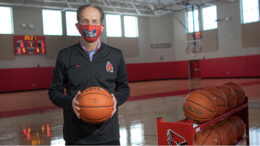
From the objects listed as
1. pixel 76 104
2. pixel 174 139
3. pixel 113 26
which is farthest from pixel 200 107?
pixel 113 26

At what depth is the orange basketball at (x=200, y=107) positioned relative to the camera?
2551 mm

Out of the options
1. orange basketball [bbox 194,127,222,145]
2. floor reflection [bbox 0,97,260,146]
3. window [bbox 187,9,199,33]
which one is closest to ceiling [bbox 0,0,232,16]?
window [bbox 187,9,199,33]

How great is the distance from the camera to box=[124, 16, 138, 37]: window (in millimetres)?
17359

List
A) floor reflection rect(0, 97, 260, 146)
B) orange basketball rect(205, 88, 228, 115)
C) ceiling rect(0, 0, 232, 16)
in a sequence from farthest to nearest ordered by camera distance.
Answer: ceiling rect(0, 0, 232, 16) < floor reflection rect(0, 97, 260, 146) < orange basketball rect(205, 88, 228, 115)

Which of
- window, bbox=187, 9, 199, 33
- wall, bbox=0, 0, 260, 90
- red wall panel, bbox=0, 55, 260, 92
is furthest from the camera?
window, bbox=187, 9, 199, 33

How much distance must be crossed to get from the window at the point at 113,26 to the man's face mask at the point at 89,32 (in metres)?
15.1

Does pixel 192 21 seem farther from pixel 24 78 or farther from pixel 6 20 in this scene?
pixel 6 20

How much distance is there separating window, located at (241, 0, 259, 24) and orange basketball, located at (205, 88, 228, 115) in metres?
12.2

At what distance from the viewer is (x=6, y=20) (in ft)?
41.9

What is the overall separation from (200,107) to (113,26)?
48.0ft

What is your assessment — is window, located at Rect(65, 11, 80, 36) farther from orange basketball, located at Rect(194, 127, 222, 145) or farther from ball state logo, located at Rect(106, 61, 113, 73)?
ball state logo, located at Rect(106, 61, 113, 73)

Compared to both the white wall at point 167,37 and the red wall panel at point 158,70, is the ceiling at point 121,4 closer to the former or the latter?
the white wall at point 167,37

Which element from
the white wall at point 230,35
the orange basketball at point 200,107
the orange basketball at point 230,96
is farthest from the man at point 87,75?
the white wall at point 230,35

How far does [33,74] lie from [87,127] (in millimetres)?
13235
